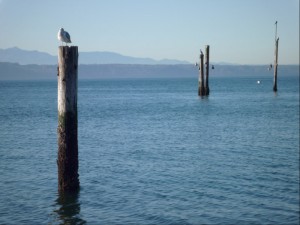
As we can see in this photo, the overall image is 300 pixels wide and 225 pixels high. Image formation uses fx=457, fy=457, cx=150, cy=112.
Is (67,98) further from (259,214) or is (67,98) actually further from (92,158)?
(92,158)

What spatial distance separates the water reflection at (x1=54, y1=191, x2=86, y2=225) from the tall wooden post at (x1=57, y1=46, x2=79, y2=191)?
0.24 m

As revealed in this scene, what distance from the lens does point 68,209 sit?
38.9 ft

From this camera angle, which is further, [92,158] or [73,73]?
[92,158]

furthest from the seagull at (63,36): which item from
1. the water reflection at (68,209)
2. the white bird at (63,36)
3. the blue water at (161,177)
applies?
the water reflection at (68,209)

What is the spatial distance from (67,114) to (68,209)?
246 centimetres

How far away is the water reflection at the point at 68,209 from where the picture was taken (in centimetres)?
1113

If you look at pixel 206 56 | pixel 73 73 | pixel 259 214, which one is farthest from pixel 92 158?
pixel 206 56

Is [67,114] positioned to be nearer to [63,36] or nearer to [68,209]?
[68,209]

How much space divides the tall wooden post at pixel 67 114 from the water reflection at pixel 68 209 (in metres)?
0.24

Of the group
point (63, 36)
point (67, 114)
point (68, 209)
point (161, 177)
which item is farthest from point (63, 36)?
point (68, 209)

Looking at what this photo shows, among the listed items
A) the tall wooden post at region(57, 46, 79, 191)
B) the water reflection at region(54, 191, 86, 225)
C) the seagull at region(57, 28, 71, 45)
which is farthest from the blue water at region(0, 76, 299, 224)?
the seagull at region(57, 28, 71, 45)

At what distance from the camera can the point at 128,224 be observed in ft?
34.7

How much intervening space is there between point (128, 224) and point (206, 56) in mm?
40221

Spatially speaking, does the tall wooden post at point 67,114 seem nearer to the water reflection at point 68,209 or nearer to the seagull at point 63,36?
the water reflection at point 68,209
